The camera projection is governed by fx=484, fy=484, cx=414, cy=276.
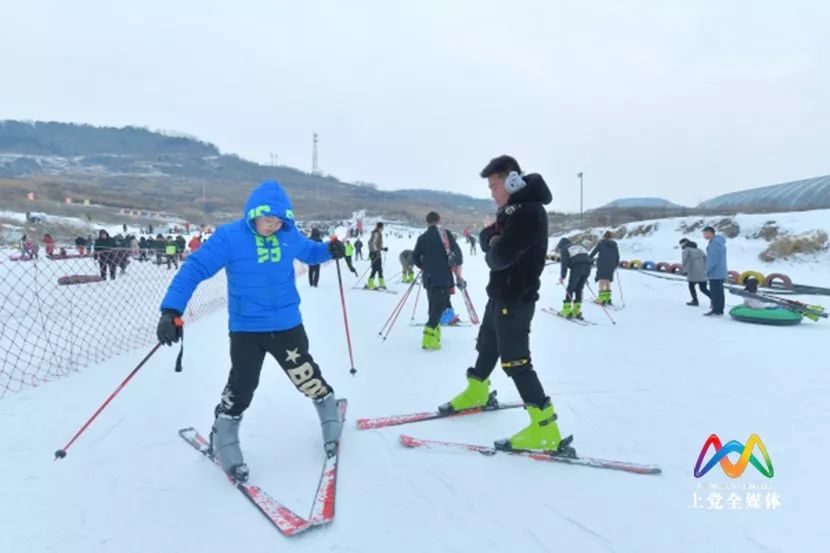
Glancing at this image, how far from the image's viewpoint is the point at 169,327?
2.59 metres

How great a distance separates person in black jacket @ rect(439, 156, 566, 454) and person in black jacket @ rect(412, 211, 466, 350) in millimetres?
2784

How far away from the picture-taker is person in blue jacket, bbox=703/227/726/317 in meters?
8.71

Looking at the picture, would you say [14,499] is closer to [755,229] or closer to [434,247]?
[434,247]

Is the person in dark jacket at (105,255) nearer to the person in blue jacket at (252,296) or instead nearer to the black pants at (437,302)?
the black pants at (437,302)

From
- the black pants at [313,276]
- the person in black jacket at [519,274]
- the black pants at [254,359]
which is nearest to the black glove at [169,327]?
the black pants at [254,359]

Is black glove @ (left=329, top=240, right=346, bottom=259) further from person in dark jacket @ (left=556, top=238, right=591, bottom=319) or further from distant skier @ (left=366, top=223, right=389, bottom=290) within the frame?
distant skier @ (left=366, top=223, right=389, bottom=290)

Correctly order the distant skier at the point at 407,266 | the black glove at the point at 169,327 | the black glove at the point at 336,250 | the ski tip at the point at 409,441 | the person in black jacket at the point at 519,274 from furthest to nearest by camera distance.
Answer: the distant skier at the point at 407,266
the black glove at the point at 336,250
the ski tip at the point at 409,441
the person in black jacket at the point at 519,274
the black glove at the point at 169,327

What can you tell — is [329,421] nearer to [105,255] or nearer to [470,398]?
[470,398]

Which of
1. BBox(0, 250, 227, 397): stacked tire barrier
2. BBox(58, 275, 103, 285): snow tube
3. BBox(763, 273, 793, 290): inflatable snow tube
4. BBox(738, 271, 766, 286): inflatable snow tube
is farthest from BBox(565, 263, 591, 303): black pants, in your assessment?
BBox(58, 275, 103, 285): snow tube

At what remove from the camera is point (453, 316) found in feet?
25.6

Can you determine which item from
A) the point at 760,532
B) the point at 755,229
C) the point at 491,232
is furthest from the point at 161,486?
the point at 755,229

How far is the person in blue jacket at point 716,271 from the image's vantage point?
28.6 ft

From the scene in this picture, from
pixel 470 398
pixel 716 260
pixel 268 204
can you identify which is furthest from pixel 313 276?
pixel 268 204

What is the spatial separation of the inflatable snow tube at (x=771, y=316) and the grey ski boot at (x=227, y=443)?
8.37m
